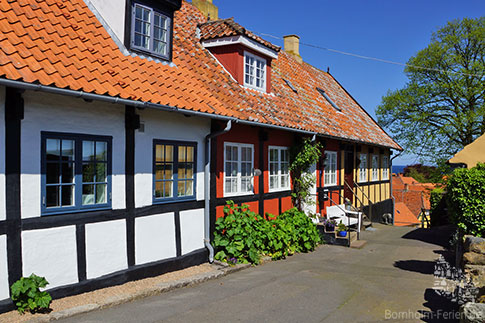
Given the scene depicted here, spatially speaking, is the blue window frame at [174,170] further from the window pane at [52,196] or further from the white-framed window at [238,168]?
the window pane at [52,196]

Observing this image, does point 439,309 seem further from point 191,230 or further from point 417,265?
point 191,230

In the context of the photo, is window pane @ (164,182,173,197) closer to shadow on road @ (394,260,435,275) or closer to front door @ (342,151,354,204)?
shadow on road @ (394,260,435,275)

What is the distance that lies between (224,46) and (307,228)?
5.32 metres

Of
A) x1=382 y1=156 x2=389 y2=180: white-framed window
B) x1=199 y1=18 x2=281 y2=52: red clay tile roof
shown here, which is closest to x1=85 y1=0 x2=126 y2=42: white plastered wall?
x1=199 y1=18 x2=281 y2=52: red clay tile roof

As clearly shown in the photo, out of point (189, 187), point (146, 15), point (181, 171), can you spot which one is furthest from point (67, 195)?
point (146, 15)

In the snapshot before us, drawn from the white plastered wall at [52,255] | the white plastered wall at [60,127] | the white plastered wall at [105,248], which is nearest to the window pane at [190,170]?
the white plastered wall at [60,127]

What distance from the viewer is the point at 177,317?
558cm

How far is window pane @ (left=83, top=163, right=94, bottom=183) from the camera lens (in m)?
6.25

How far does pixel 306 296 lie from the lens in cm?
671

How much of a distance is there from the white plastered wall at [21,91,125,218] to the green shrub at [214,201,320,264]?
267 cm

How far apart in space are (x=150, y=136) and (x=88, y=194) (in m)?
1.53

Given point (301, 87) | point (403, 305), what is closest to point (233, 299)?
point (403, 305)

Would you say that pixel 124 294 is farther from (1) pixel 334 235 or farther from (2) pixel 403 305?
(1) pixel 334 235

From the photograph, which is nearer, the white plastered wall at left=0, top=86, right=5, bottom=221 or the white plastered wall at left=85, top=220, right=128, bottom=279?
the white plastered wall at left=0, top=86, right=5, bottom=221
